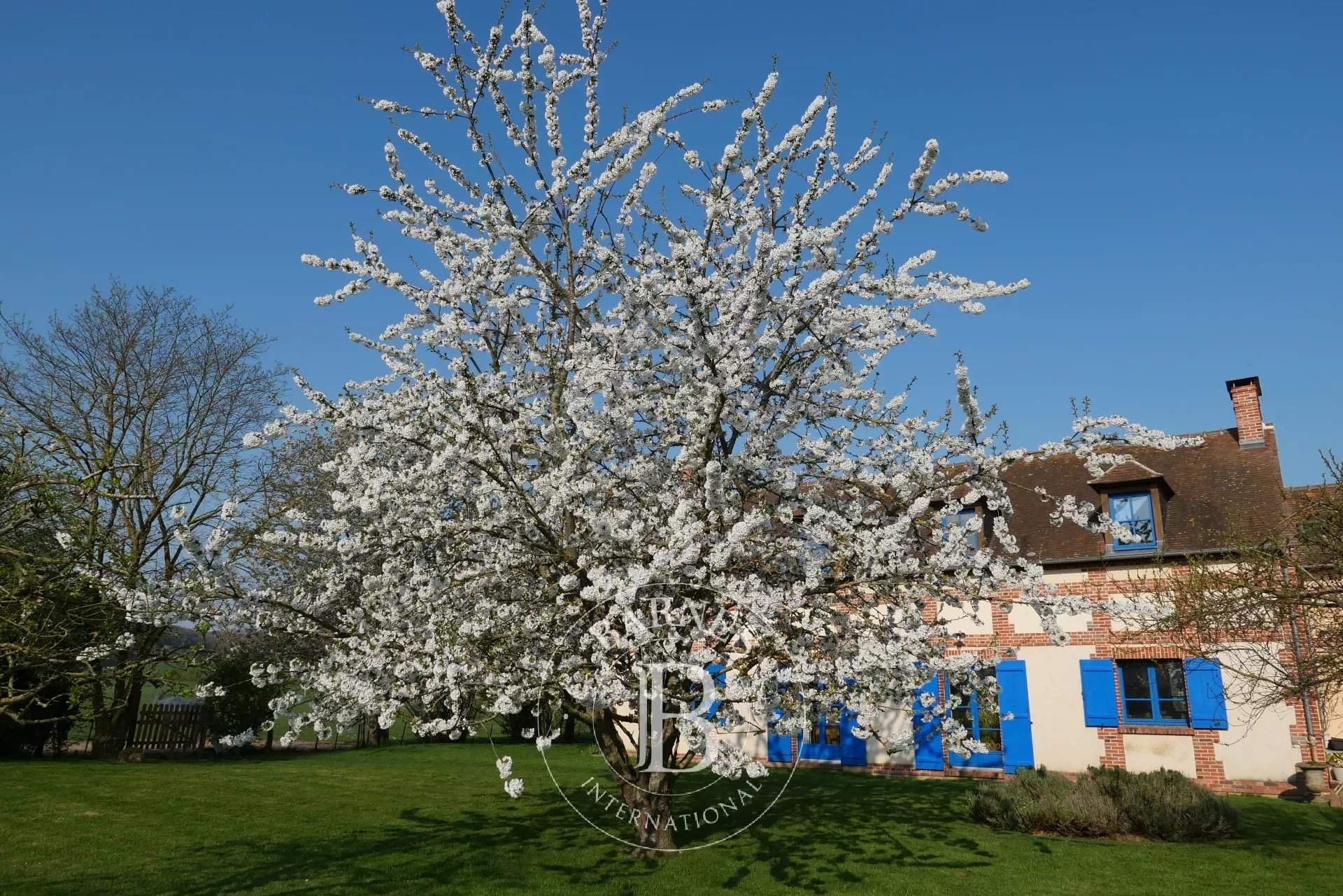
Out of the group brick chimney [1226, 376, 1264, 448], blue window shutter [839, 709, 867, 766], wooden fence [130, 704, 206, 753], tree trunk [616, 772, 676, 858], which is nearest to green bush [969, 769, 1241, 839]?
tree trunk [616, 772, 676, 858]

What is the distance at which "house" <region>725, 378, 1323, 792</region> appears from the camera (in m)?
14.9

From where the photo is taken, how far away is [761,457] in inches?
274

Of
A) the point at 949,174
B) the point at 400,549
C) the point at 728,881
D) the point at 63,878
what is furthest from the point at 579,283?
the point at 63,878

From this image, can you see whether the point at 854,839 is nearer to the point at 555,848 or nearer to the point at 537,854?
the point at 555,848

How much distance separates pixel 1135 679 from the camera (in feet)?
52.4

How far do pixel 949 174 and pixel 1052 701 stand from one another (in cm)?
1329

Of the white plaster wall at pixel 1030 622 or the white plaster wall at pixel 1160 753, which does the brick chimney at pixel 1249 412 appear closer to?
the white plaster wall at pixel 1030 622

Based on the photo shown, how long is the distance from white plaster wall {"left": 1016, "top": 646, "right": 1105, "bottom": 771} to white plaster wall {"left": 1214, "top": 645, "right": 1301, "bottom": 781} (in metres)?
2.10

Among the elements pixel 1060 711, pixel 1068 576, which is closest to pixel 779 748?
pixel 1060 711

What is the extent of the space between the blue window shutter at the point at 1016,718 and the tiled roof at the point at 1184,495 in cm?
233

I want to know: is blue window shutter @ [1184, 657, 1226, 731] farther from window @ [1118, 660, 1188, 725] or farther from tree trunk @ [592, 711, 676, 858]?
tree trunk @ [592, 711, 676, 858]

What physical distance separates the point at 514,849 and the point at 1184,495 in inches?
581

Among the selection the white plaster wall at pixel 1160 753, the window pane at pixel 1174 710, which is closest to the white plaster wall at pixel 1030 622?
the window pane at pixel 1174 710

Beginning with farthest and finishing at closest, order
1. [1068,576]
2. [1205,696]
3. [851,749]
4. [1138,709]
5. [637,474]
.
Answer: [851,749] < [1068,576] < [1138,709] < [1205,696] < [637,474]
